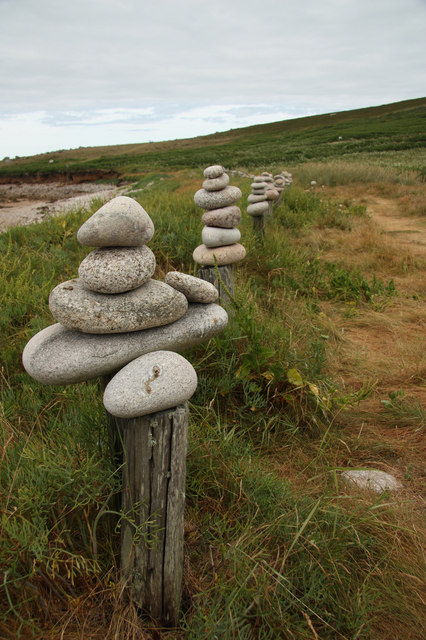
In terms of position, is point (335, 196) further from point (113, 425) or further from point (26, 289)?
point (113, 425)

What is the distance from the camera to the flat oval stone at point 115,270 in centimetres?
171

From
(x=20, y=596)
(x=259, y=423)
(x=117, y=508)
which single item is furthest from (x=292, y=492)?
(x=20, y=596)

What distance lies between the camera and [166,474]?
5.47 ft

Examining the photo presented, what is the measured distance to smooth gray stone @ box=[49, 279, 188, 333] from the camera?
1714mm

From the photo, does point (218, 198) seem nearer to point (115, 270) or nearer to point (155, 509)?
point (115, 270)

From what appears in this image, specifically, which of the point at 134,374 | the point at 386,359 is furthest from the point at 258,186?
the point at 134,374

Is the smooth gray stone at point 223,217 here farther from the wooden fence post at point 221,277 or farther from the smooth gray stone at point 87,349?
the smooth gray stone at point 87,349

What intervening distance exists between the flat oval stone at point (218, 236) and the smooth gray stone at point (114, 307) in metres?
2.23

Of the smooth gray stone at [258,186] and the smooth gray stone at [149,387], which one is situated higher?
the smooth gray stone at [258,186]

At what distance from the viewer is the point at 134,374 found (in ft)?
5.33

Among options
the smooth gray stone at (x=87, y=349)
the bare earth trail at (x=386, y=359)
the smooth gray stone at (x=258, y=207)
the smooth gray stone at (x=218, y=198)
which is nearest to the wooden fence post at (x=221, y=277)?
the smooth gray stone at (x=218, y=198)

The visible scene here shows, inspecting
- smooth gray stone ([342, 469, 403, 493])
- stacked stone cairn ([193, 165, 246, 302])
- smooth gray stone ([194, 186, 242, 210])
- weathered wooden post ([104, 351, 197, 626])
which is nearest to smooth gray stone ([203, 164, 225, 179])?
stacked stone cairn ([193, 165, 246, 302])

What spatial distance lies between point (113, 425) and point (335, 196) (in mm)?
12759

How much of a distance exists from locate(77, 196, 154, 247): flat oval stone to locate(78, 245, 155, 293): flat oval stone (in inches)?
1.8
